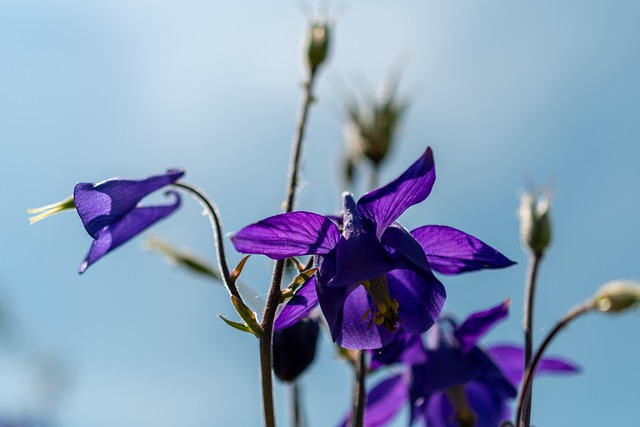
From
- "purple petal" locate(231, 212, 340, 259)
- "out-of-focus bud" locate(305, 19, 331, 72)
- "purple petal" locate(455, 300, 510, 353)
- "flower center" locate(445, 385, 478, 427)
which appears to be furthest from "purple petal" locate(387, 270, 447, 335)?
"out-of-focus bud" locate(305, 19, 331, 72)

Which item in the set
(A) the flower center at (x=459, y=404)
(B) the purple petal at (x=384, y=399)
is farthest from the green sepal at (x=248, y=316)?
(B) the purple petal at (x=384, y=399)

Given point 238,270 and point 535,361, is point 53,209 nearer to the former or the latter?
point 238,270

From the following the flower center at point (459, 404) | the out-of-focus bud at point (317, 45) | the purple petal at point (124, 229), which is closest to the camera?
the purple petal at point (124, 229)

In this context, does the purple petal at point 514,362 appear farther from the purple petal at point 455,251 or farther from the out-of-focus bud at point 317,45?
the out-of-focus bud at point 317,45

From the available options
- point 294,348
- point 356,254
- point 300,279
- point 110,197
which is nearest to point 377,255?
point 356,254

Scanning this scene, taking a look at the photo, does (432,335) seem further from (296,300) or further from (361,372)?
(296,300)
